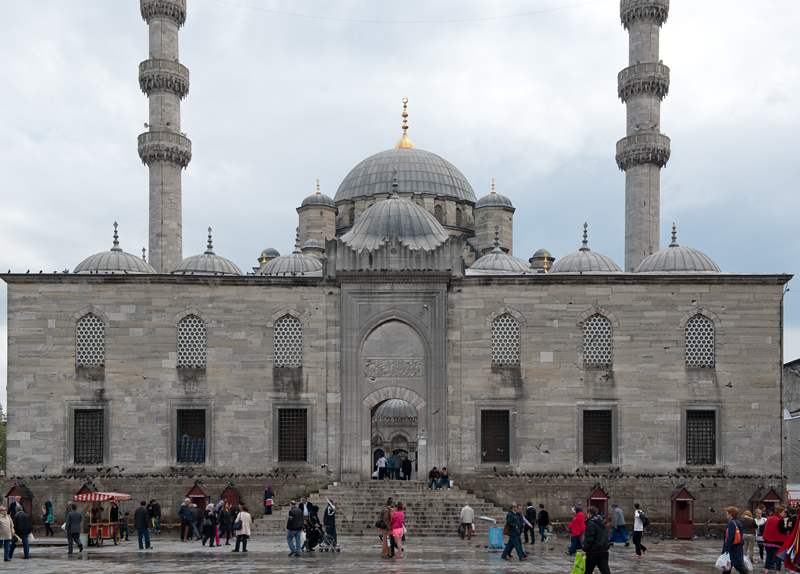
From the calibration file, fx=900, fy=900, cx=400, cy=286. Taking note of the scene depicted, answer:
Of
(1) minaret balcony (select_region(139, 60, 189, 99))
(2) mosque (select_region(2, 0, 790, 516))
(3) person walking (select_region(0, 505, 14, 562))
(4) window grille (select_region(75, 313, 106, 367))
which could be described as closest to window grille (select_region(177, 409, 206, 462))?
(2) mosque (select_region(2, 0, 790, 516))

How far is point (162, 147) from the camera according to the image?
40094 mm

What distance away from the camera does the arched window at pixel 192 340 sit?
86.2ft

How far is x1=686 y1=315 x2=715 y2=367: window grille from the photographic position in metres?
26.3

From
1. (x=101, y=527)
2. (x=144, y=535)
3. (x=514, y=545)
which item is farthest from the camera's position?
(x=101, y=527)

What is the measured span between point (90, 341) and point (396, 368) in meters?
8.94

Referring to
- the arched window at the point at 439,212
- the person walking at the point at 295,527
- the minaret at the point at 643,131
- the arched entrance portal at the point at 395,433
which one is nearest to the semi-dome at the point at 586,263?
the minaret at the point at 643,131

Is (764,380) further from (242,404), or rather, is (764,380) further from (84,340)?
(84,340)

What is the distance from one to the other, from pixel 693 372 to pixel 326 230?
23569mm

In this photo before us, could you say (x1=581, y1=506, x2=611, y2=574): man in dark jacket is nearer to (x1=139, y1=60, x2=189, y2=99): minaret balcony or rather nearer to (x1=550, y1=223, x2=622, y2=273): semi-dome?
(x1=550, y1=223, x2=622, y2=273): semi-dome

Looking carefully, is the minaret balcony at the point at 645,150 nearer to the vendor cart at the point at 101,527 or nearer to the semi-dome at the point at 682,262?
the semi-dome at the point at 682,262

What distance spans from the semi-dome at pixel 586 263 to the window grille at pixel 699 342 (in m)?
7.51

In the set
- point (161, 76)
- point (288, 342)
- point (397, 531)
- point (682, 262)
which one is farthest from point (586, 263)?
point (161, 76)

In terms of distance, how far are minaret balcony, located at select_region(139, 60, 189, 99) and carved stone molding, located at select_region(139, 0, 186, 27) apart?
229cm

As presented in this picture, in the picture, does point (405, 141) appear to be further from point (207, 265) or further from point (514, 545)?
point (514, 545)
